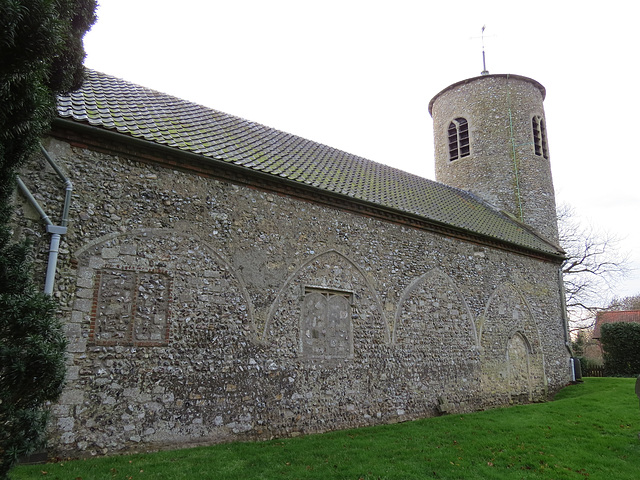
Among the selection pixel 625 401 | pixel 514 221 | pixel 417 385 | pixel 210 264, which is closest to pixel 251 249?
pixel 210 264

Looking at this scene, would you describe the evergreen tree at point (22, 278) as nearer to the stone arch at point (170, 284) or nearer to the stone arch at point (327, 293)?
the stone arch at point (170, 284)

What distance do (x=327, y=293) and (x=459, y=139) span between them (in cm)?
1397

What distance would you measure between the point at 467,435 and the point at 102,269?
7.45 meters

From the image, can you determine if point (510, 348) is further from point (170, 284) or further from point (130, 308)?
point (130, 308)

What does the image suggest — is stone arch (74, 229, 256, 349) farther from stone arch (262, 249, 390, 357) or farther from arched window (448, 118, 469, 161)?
arched window (448, 118, 469, 161)

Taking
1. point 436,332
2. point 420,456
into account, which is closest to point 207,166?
point 420,456

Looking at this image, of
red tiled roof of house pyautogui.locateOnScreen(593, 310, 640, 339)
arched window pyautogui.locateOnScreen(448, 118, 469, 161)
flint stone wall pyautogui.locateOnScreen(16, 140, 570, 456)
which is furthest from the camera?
red tiled roof of house pyautogui.locateOnScreen(593, 310, 640, 339)

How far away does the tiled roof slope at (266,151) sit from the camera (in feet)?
28.3

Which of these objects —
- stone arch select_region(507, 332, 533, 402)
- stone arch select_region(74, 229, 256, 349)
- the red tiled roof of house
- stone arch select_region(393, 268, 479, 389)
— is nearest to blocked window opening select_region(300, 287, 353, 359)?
stone arch select_region(74, 229, 256, 349)

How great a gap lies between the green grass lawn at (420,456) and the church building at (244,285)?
1.91 feet

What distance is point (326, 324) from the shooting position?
964 centimetres

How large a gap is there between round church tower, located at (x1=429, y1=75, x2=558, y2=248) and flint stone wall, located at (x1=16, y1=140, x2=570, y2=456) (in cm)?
827

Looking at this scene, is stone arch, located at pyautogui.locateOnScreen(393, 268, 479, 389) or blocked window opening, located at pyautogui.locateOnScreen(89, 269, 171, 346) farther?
stone arch, located at pyautogui.locateOnScreen(393, 268, 479, 389)

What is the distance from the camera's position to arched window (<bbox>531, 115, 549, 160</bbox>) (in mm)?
20172
